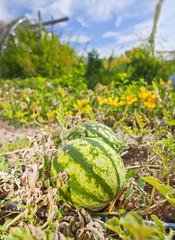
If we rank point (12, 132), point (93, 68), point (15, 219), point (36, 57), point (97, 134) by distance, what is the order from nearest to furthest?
point (15, 219), point (97, 134), point (12, 132), point (93, 68), point (36, 57)

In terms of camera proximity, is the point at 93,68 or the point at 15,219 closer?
the point at 15,219

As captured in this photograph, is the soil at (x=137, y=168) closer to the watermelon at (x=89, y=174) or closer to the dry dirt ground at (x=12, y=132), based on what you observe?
the dry dirt ground at (x=12, y=132)

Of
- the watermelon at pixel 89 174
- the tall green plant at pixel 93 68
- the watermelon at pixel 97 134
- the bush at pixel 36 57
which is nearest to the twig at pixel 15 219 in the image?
the watermelon at pixel 89 174

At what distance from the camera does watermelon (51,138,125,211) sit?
1132 millimetres

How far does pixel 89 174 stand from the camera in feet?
3.73

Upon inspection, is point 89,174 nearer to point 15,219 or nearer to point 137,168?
point 15,219

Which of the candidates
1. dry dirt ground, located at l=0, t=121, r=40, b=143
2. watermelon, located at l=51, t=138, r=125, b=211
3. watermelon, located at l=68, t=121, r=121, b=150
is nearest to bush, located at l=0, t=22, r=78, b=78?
dry dirt ground, located at l=0, t=121, r=40, b=143

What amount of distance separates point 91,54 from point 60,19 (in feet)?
38.8

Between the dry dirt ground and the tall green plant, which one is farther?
the tall green plant

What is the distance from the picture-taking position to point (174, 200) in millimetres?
899

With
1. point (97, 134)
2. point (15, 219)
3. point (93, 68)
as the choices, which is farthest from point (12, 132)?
point (93, 68)

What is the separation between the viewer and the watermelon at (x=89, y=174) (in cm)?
113

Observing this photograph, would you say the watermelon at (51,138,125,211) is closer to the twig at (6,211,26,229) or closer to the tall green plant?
the twig at (6,211,26,229)

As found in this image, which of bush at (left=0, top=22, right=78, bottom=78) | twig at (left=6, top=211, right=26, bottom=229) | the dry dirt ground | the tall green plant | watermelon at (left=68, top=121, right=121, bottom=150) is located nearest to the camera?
twig at (left=6, top=211, right=26, bottom=229)
